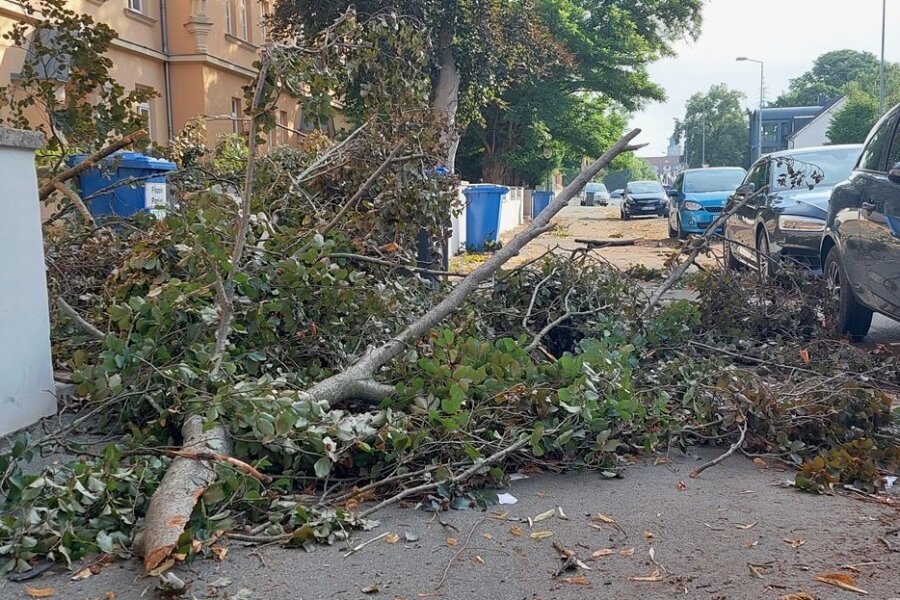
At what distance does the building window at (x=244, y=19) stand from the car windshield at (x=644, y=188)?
19.9m

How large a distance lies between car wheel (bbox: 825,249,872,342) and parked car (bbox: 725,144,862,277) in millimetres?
519

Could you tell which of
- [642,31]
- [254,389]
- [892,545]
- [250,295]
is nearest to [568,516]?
[892,545]

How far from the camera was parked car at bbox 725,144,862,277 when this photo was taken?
887 centimetres

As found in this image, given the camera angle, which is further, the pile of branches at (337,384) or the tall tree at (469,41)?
the tall tree at (469,41)

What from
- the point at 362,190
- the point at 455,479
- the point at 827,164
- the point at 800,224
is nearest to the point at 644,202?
the point at 827,164

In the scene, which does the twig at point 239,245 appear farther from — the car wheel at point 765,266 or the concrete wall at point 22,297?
the car wheel at point 765,266

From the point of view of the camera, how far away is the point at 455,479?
12.7 ft

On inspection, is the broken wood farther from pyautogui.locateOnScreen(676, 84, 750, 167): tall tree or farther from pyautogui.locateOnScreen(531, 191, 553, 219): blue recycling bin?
pyautogui.locateOnScreen(676, 84, 750, 167): tall tree

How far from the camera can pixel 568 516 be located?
12.4 feet

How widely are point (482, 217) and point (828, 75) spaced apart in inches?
4758

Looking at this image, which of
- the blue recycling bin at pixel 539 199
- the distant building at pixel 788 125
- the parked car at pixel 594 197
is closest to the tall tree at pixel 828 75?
the distant building at pixel 788 125

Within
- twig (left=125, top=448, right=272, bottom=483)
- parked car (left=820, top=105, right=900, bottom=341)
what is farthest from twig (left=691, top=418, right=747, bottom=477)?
parked car (left=820, top=105, right=900, bottom=341)

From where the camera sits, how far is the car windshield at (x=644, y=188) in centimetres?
3988

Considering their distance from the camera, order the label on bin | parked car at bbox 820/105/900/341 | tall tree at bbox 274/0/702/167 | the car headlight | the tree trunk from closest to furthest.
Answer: parked car at bbox 820/105/900/341 < the label on bin < the car headlight < tall tree at bbox 274/0/702/167 < the tree trunk
